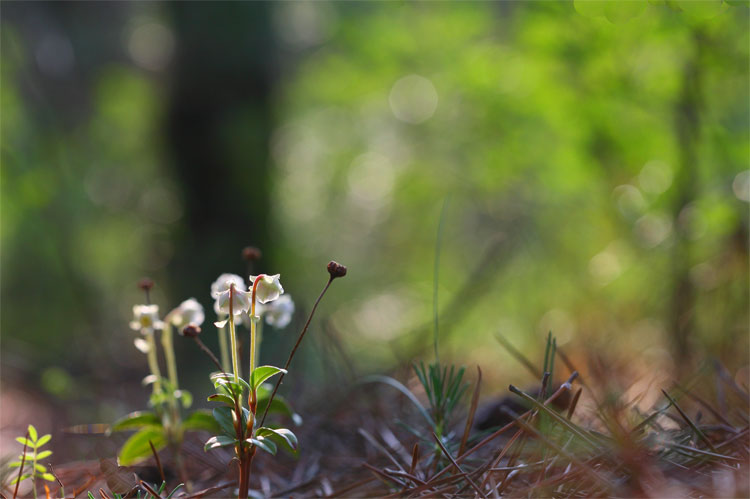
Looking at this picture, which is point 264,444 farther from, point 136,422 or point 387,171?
point 387,171

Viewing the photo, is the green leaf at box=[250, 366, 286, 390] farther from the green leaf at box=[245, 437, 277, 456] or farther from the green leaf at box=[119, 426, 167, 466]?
the green leaf at box=[119, 426, 167, 466]

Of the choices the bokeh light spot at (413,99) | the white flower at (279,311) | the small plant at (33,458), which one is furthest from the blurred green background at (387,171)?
the small plant at (33,458)

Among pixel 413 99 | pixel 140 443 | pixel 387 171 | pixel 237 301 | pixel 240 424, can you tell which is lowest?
pixel 140 443

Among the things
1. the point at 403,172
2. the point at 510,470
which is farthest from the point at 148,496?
the point at 403,172

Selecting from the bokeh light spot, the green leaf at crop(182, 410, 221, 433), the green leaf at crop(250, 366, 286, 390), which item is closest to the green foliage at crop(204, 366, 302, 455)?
the green leaf at crop(250, 366, 286, 390)

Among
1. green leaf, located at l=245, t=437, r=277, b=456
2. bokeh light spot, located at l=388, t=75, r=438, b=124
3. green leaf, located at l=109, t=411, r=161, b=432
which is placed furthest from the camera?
bokeh light spot, located at l=388, t=75, r=438, b=124

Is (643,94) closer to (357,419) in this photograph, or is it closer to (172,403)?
(357,419)

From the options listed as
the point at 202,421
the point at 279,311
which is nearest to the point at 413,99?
the point at 279,311
